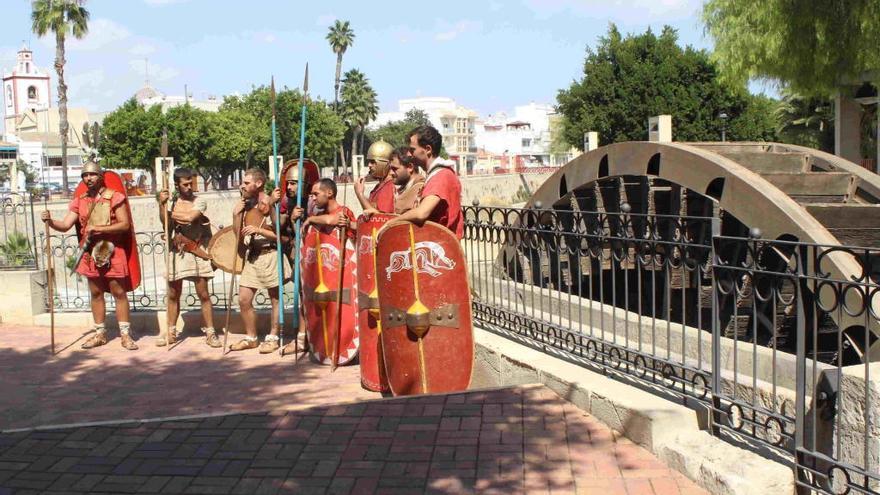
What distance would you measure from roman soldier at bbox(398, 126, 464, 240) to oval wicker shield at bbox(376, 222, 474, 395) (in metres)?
0.10

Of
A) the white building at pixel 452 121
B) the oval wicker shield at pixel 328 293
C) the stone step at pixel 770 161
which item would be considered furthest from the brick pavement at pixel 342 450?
the white building at pixel 452 121

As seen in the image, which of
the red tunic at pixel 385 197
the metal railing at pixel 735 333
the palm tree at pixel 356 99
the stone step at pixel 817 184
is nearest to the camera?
the metal railing at pixel 735 333

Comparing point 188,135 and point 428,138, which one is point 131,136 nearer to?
point 188,135

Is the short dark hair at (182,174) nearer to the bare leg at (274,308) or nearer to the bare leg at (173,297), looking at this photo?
the bare leg at (173,297)

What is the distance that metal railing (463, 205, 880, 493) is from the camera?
3600 mm

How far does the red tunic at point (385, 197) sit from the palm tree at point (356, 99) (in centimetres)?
6714

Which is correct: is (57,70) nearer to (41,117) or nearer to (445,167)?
(445,167)

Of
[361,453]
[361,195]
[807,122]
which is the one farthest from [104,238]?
[807,122]

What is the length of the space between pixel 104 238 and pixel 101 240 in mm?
34

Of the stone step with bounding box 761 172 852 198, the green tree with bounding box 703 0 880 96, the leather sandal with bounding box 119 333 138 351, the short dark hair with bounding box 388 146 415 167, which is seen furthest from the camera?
the green tree with bounding box 703 0 880 96

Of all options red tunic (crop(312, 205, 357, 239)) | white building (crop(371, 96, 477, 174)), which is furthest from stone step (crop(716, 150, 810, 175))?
white building (crop(371, 96, 477, 174))

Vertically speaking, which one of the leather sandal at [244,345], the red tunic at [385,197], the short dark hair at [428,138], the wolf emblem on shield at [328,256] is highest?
the short dark hair at [428,138]

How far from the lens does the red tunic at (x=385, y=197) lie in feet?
23.9

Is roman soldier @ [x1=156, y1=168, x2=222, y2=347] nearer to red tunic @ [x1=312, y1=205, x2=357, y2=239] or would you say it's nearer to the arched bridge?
red tunic @ [x1=312, y1=205, x2=357, y2=239]
